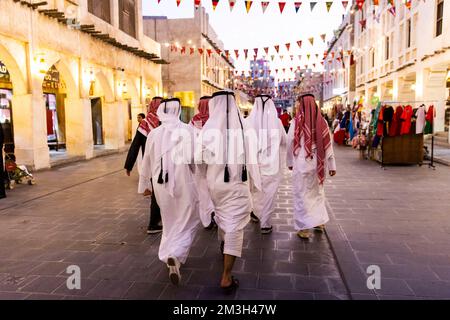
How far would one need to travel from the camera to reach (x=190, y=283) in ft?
12.5

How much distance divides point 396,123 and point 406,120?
30 centimetres

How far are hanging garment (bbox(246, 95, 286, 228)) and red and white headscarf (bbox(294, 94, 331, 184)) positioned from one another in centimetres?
41

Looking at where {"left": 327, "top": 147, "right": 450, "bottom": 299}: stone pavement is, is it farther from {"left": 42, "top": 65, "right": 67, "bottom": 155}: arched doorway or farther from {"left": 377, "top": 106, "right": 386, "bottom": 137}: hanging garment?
{"left": 42, "top": 65, "right": 67, "bottom": 155}: arched doorway

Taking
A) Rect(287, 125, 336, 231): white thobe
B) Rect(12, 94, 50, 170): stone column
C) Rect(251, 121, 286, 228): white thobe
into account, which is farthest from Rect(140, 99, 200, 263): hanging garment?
Rect(12, 94, 50, 170): stone column

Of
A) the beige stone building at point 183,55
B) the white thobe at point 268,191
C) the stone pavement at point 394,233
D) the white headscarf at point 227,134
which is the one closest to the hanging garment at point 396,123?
the stone pavement at point 394,233

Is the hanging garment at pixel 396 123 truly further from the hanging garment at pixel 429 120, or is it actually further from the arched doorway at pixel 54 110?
the arched doorway at pixel 54 110

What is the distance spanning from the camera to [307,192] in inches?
206

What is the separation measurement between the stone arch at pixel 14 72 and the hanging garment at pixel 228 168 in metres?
9.35

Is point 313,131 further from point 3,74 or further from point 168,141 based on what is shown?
point 3,74

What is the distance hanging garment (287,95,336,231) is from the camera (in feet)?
16.9

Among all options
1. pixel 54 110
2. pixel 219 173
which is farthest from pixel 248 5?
pixel 54 110
